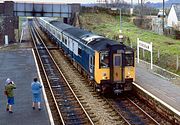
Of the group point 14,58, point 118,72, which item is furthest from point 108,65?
point 14,58

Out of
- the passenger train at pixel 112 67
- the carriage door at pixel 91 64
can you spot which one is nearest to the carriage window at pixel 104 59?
the passenger train at pixel 112 67

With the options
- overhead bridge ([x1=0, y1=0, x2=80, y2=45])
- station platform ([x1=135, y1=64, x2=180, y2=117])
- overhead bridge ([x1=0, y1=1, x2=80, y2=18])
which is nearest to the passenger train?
station platform ([x1=135, y1=64, x2=180, y2=117])

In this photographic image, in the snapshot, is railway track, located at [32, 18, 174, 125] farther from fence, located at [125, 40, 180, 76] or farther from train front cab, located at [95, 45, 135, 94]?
fence, located at [125, 40, 180, 76]

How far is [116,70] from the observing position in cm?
1897

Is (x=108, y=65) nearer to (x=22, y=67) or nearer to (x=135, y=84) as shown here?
(x=135, y=84)

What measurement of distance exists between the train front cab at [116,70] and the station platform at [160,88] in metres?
1.21

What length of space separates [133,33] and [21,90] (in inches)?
1106

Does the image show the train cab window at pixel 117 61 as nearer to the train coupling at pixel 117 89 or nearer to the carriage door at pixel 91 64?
the train coupling at pixel 117 89

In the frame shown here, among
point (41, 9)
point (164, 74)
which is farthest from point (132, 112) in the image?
point (41, 9)

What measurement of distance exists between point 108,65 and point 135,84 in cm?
210

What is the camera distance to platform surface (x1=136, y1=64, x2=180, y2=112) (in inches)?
675

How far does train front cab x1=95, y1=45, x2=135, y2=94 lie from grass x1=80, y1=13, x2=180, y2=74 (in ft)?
19.3

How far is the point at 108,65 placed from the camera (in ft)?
62.2

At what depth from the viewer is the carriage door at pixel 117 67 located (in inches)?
746
